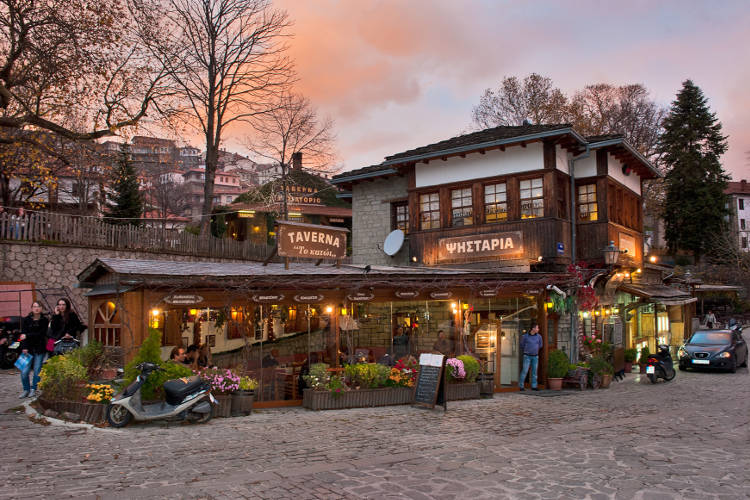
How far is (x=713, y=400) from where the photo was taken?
553 inches

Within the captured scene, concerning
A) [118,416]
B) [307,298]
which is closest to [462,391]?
[307,298]

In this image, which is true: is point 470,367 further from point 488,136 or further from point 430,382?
point 488,136

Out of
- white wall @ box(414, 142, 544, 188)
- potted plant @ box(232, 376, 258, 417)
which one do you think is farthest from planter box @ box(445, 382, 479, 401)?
white wall @ box(414, 142, 544, 188)

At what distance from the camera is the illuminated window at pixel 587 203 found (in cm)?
1906

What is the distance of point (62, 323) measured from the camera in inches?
491

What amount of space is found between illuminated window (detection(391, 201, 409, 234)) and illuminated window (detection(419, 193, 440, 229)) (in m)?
1.82

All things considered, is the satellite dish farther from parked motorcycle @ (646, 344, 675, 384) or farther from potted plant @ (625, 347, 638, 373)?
parked motorcycle @ (646, 344, 675, 384)

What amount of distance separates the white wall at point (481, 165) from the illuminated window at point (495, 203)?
17.8 inches

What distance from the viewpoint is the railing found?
63.0ft

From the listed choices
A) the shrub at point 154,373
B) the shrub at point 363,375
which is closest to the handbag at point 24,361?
the shrub at point 154,373

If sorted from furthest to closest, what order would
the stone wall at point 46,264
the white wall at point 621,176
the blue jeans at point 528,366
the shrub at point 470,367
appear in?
1. the white wall at point 621,176
2. the stone wall at point 46,264
3. the blue jeans at point 528,366
4. the shrub at point 470,367

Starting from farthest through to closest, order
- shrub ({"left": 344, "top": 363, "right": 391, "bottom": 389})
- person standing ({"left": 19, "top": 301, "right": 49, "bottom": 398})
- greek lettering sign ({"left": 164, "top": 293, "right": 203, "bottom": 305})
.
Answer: shrub ({"left": 344, "top": 363, "right": 391, "bottom": 389}) → person standing ({"left": 19, "top": 301, "right": 49, "bottom": 398}) → greek lettering sign ({"left": 164, "top": 293, "right": 203, "bottom": 305})

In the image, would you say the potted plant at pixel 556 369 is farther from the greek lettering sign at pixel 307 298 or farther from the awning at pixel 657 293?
the greek lettering sign at pixel 307 298

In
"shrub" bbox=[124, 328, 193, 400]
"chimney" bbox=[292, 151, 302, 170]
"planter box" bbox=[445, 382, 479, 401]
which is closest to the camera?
"shrub" bbox=[124, 328, 193, 400]
